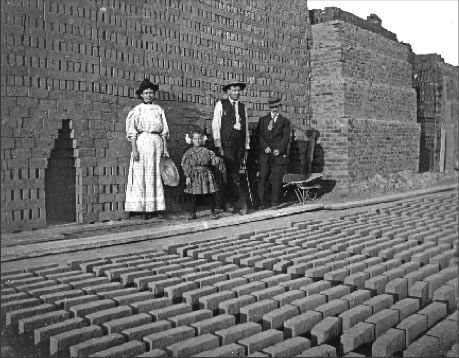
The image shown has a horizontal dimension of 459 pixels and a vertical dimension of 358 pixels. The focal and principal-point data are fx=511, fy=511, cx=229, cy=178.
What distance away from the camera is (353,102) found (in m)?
9.68

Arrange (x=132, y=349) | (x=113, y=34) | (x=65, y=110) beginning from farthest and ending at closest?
(x=113, y=34), (x=65, y=110), (x=132, y=349)

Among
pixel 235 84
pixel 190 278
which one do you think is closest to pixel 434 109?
pixel 235 84

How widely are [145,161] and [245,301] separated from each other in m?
3.61

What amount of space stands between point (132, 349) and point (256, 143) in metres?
6.11

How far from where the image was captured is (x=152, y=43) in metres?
6.60

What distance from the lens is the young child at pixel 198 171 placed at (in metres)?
6.32

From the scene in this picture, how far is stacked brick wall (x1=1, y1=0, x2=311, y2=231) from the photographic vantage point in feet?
16.9

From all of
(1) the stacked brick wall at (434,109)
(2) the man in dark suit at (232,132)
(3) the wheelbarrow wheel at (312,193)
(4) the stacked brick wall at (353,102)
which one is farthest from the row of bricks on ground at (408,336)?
(1) the stacked brick wall at (434,109)

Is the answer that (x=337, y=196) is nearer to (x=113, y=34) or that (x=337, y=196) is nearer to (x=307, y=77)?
(x=307, y=77)

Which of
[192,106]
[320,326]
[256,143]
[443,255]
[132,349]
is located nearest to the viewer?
[132,349]

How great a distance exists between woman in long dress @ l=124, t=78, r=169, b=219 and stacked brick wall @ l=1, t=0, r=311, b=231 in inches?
9.5

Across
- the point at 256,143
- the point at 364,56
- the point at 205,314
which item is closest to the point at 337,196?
the point at 256,143

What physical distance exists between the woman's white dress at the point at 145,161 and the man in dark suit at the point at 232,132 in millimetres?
1046

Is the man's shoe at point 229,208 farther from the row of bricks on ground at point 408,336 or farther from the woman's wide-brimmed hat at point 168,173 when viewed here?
the row of bricks on ground at point 408,336
